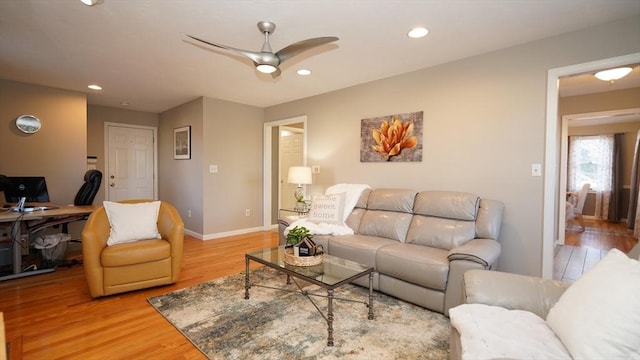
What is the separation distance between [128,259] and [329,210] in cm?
206

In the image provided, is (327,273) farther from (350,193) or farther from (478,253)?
(350,193)

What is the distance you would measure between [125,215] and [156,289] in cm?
79

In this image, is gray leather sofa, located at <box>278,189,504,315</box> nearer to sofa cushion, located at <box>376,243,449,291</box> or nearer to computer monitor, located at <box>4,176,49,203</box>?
sofa cushion, located at <box>376,243,449,291</box>

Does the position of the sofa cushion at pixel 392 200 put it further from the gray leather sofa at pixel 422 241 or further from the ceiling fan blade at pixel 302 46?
the ceiling fan blade at pixel 302 46

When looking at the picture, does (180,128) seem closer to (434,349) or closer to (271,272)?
(271,272)

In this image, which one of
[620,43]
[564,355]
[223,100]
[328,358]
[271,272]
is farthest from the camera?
[223,100]

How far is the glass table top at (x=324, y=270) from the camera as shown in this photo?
2.06m

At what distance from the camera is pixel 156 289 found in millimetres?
2887

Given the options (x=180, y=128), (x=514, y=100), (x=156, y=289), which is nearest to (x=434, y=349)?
(x=514, y=100)

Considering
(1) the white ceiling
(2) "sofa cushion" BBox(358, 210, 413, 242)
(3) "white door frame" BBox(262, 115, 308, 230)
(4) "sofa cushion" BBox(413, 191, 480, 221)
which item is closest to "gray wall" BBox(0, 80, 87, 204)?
(1) the white ceiling

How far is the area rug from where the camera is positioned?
189cm

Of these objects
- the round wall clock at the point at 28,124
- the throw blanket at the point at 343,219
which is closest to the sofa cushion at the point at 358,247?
the throw blanket at the point at 343,219

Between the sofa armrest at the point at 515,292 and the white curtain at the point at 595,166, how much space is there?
7.61 meters

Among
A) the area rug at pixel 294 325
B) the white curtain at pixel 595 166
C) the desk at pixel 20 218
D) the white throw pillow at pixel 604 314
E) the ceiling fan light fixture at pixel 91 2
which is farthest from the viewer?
the white curtain at pixel 595 166
